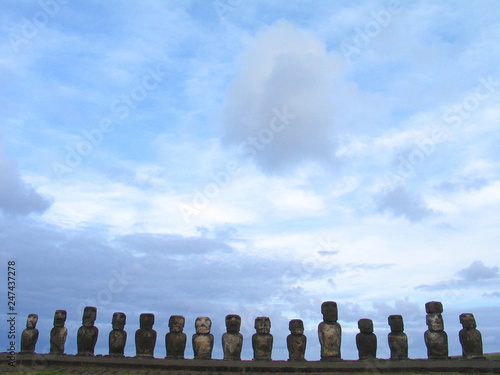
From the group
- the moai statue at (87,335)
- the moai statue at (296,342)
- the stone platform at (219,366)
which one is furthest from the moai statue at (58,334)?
the moai statue at (296,342)

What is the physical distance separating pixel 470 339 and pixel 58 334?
12.1 meters

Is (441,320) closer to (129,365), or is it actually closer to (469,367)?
(469,367)

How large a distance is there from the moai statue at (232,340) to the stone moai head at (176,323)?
1.29 metres

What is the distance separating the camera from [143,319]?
56.6 feet

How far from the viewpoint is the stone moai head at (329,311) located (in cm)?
1720

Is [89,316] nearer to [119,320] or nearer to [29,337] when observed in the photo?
[119,320]

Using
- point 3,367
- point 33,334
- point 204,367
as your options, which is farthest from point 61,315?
point 204,367

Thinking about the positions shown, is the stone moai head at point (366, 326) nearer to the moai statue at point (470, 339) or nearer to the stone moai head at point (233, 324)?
the moai statue at point (470, 339)

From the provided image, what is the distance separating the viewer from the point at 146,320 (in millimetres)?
17203

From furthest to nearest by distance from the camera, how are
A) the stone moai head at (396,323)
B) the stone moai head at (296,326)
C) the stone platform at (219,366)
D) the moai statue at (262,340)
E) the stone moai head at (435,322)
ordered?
the stone moai head at (435,322) < the stone moai head at (396,323) < the stone moai head at (296,326) < the moai statue at (262,340) < the stone platform at (219,366)

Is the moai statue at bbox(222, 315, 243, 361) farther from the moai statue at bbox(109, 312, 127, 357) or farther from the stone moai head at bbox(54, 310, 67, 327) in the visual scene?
the stone moai head at bbox(54, 310, 67, 327)

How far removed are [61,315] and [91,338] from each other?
48.8 inches

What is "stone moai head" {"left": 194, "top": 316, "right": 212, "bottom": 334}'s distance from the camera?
17.0m

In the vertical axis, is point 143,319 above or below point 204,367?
above
